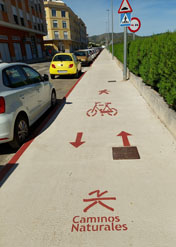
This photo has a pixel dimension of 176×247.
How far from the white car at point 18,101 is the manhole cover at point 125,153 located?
2.10m

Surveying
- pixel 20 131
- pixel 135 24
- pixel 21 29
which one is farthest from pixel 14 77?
pixel 21 29

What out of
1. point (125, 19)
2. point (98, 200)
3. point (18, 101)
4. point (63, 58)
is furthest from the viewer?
point (63, 58)

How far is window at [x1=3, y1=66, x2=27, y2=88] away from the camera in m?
3.88

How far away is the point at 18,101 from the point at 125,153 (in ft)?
8.13

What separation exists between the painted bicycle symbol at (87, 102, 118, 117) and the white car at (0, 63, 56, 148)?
1.55 m

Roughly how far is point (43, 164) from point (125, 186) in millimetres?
1545

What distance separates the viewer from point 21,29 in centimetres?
3456

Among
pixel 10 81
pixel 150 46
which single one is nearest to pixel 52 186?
pixel 10 81

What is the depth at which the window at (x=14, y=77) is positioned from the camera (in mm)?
3883

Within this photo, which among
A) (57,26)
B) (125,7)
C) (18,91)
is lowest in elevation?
(18,91)

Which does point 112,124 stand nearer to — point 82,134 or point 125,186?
point 82,134

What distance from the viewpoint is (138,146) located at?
3.79m

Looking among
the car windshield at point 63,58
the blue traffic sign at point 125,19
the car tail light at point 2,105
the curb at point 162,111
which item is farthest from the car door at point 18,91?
the car windshield at point 63,58

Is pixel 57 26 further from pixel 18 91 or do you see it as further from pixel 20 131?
pixel 20 131
